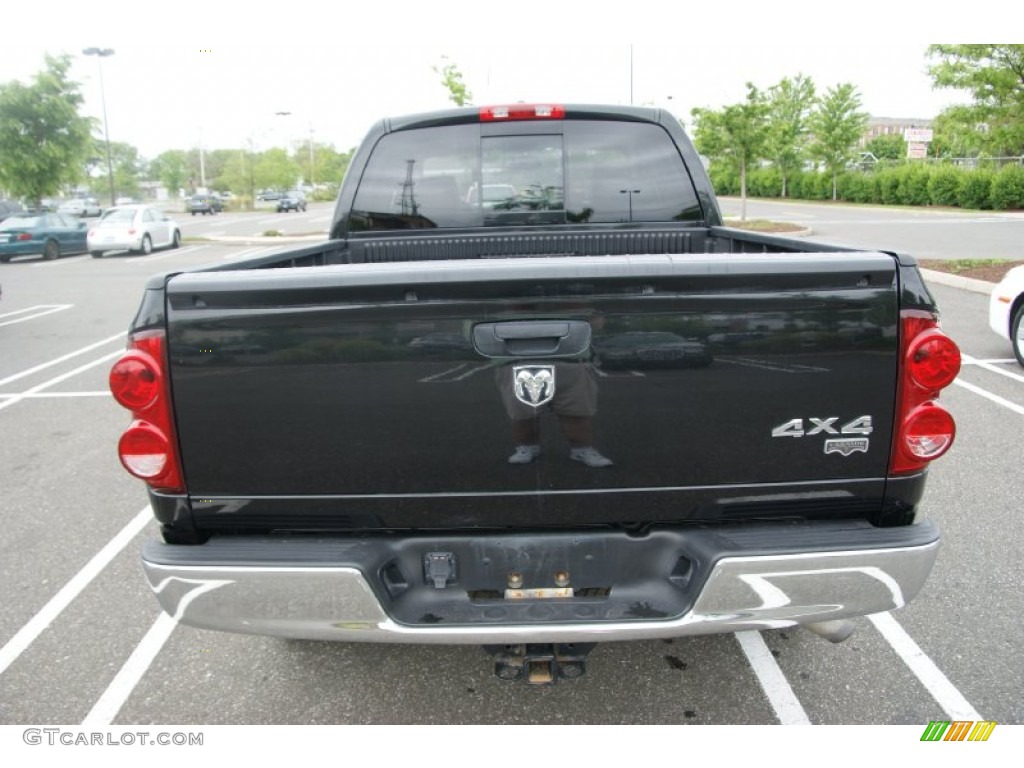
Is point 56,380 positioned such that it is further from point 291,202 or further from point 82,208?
point 82,208

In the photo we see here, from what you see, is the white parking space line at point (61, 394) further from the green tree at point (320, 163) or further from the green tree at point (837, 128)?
the green tree at point (320, 163)

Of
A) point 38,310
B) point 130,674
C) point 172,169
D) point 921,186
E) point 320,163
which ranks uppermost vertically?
point 320,163

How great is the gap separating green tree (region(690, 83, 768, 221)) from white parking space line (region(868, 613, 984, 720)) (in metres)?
21.9

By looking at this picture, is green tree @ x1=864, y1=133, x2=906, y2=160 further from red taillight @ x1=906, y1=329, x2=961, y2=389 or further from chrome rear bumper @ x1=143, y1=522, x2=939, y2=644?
chrome rear bumper @ x1=143, y1=522, x2=939, y2=644

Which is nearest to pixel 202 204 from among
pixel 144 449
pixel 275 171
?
pixel 275 171

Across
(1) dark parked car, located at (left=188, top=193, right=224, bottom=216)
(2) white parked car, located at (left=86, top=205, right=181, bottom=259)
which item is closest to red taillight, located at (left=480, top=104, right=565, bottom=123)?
(2) white parked car, located at (left=86, top=205, right=181, bottom=259)

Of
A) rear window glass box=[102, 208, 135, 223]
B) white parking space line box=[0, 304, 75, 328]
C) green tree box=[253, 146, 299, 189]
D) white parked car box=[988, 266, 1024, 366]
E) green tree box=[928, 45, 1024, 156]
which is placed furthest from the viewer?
green tree box=[253, 146, 299, 189]

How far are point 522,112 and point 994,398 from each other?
4917 millimetres

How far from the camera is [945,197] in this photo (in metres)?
38.3

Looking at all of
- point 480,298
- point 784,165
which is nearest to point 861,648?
point 480,298

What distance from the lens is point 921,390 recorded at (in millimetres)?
2150

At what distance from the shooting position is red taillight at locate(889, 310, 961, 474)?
2.11 metres

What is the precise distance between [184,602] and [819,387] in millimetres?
1905

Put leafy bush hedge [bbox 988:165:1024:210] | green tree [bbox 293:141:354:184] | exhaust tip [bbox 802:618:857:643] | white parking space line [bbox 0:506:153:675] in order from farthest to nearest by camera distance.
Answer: green tree [bbox 293:141:354:184]
leafy bush hedge [bbox 988:165:1024:210]
white parking space line [bbox 0:506:153:675]
exhaust tip [bbox 802:618:857:643]
